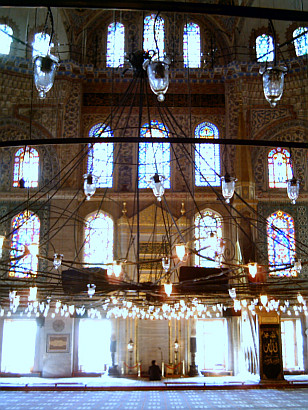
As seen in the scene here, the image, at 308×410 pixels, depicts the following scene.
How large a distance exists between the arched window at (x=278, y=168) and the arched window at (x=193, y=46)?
3.97m

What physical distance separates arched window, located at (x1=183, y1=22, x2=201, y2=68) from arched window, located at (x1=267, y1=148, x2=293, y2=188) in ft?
13.0

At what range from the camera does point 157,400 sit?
1215cm

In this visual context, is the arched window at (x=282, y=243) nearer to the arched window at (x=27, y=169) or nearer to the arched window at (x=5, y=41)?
the arched window at (x=27, y=169)

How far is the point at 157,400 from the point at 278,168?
8.78m

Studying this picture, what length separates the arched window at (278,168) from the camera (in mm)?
17344

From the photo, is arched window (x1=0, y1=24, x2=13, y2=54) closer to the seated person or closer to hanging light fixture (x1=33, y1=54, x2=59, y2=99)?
the seated person

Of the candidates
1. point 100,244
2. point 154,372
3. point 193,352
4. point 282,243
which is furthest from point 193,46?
point 154,372

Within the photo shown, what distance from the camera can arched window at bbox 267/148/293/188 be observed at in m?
17.3

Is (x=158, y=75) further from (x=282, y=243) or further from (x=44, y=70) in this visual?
(x=282, y=243)

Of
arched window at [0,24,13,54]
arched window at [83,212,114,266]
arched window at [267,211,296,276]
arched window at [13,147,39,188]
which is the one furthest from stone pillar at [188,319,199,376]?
arched window at [0,24,13,54]

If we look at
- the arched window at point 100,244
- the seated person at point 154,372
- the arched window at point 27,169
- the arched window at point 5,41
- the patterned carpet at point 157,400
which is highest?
the arched window at point 5,41

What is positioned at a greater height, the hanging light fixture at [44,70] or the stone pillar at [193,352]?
the hanging light fixture at [44,70]

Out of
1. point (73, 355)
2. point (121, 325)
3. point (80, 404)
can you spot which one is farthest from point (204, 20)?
point (80, 404)

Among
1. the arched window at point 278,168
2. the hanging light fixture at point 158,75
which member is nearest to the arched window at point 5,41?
the arched window at point 278,168
